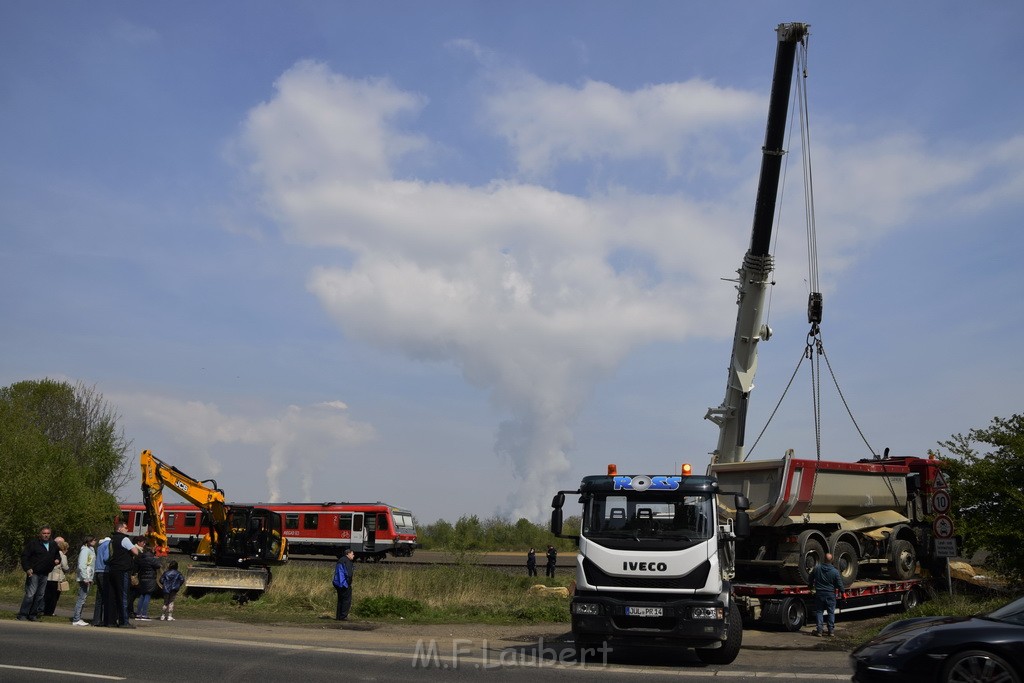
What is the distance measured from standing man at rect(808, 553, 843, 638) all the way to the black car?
667 cm

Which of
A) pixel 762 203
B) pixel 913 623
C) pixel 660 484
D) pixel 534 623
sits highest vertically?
pixel 762 203

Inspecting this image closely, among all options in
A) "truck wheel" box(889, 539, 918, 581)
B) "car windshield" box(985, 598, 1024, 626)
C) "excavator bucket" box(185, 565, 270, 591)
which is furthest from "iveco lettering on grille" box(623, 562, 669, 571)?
"excavator bucket" box(185, 565, 270, 591)

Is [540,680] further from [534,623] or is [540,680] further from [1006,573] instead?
[1006,573]

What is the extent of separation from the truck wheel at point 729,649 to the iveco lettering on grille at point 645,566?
111cm

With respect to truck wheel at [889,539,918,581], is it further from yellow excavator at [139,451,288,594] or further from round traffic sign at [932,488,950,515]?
yellow excavator at [139,451,288,594]

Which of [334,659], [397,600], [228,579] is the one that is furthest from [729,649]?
[228,579]

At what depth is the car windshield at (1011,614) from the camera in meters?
7.76

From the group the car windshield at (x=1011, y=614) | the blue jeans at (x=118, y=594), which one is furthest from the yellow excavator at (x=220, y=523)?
the car windshield at (x=1011, y=614)

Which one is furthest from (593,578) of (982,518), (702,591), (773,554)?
(982,518)

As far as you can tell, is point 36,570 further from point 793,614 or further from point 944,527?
point 944,527

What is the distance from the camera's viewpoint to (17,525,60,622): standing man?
14953 mm

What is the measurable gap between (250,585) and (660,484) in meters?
13.2

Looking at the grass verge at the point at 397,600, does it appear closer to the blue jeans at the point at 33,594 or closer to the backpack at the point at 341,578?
the backpack at the point at 341,578

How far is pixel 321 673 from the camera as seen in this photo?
31.3ft
